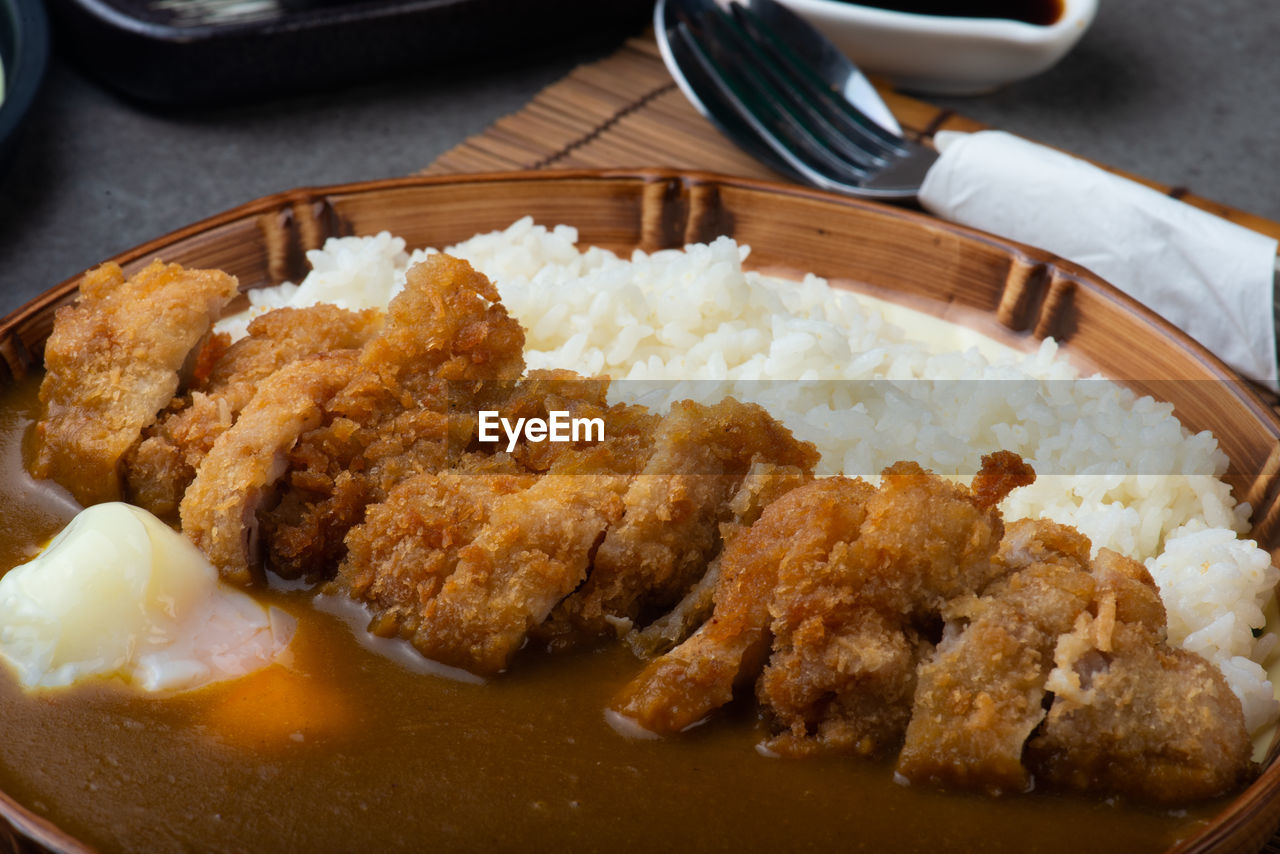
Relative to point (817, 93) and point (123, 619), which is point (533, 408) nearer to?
point (123, 619)

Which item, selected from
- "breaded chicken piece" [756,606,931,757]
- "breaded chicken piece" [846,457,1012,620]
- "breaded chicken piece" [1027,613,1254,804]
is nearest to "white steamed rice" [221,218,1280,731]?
"breaded chicken piece" [1027,613,1254,804]

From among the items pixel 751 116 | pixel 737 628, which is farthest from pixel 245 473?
pixel 751 116

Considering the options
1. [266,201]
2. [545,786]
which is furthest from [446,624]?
[266,201]

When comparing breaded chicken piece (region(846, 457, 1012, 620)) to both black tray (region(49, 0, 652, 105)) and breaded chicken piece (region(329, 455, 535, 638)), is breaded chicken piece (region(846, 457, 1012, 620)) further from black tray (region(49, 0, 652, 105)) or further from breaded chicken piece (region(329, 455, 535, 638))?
black tray (region(49, 0, 652, 105))

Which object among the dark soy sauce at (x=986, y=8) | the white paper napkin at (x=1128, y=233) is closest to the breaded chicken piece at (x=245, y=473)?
the white paper napkin at (x=1128, y=233)

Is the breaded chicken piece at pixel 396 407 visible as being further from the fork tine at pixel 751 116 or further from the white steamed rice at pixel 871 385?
the fork tine at pixel 751 116

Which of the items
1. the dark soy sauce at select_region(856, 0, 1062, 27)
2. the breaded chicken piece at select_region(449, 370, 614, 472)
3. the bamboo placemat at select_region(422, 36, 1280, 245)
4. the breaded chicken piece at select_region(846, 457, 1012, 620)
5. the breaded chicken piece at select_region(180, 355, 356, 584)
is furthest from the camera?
the dark soy sauce at select_region(856, 0, 1062, 27)
